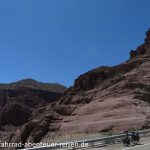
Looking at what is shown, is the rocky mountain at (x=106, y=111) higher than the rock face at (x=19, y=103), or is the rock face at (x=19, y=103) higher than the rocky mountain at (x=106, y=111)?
the rock face at (x=19, y=103)

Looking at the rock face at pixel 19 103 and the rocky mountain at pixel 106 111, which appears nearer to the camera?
the rocky mountain at pixel 106 111

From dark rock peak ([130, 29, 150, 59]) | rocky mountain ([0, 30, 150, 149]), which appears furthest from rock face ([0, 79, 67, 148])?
rocky mountain ([0, 30, 150, 149])

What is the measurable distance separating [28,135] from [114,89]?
14.6m

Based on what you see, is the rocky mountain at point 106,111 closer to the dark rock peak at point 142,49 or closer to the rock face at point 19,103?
the dark rock peak at point 142,49

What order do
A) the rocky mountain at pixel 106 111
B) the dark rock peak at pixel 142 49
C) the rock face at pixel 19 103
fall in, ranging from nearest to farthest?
the rocky mountain at pixel 106 111
the dark rock peak at pixel 142 49
the rock face at pixel 19 103

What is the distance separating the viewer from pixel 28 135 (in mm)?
60969

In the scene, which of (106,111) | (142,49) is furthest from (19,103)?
(106,111)

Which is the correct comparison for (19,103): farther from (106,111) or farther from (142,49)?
(106,111)

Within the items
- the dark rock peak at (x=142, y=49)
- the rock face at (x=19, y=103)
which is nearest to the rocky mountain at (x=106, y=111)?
the dark rock peak at (x=142, y=49)

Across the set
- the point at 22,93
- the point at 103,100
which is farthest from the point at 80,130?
the point at 22,93

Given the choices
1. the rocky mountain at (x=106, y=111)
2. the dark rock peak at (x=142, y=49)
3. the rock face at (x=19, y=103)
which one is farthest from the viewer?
the rock face at (x=19, y=103)

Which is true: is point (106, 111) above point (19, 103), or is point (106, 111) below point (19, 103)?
below

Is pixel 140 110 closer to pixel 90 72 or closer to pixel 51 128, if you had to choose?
pixel 51 128

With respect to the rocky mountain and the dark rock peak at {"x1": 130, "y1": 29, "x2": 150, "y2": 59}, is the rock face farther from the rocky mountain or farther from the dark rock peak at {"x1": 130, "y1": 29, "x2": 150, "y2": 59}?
the rocky mountain
